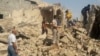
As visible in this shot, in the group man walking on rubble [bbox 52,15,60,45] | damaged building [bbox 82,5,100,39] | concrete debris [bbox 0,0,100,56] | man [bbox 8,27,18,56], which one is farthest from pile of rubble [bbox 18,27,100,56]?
damaged building [bbox 82,5,100,39]

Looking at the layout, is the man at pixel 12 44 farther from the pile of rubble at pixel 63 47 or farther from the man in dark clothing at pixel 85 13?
the man in dark clothing at pixel 85 13

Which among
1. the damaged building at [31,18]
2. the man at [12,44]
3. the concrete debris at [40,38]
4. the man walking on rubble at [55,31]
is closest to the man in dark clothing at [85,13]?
the concrete debris at [40,38]

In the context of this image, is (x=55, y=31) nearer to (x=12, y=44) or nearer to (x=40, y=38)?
(x=40, y=38)

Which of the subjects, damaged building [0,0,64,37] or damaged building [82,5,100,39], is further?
damaged building [82,5,100,39]

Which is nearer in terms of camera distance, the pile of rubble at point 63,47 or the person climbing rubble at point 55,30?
the person climbing rubble at point 55,30

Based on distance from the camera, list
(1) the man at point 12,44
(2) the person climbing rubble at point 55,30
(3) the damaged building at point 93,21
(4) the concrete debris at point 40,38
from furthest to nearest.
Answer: (3) the damaged building at point 93,21 → (4) the concrete debris at point 40,38 → (2) the person climbing rubble at point 55,30 → (1) the man at point 12,44

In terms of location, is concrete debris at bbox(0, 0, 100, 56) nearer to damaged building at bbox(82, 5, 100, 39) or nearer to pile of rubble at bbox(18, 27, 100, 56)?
pile of rubble at bbox(18, 27, 100, 56)

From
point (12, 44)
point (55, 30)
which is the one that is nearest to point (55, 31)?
point (55, 30)

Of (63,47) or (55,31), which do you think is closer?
(55,31)

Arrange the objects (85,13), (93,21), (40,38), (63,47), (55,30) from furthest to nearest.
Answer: (93,21) < (85,13) < (40,38) < (63,47) < (55,30)

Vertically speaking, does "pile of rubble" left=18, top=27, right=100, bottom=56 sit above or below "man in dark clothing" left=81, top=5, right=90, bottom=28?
below

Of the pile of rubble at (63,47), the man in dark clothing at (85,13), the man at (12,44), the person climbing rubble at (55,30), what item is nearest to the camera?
the man at (12,44)

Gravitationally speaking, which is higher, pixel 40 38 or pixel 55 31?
pixel 55 31

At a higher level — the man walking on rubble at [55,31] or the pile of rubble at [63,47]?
the man walking on rubble at [55,31]
